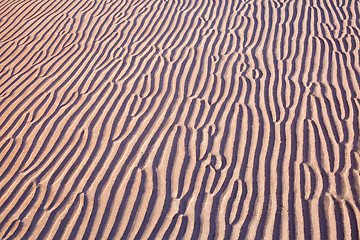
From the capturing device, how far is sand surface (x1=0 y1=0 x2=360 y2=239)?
3277mm

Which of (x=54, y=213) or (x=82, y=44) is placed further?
(x=82, y=44)

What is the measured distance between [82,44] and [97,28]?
58 cm

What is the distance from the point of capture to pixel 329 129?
401cm

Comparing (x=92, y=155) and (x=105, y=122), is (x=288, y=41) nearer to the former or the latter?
(x=105, y=122)

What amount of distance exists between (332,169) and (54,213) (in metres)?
2.83

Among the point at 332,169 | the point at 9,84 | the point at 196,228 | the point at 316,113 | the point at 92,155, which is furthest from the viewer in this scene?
the point at 9,84

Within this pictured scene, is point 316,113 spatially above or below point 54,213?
above

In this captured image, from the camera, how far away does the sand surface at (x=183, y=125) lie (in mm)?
3277

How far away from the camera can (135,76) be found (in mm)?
4945

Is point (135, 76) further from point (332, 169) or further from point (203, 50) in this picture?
point (332, 169)

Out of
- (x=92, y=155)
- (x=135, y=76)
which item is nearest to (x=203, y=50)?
(x=135, y=76)

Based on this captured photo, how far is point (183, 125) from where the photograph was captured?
164 inches

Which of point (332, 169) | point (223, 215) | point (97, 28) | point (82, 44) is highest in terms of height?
point (97, 28)

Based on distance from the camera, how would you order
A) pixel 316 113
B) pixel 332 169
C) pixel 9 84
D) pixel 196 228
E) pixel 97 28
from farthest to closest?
pixel 97 28
pixel 9 84
pixel 316 113
pixel 332 169
pixel 196 228
